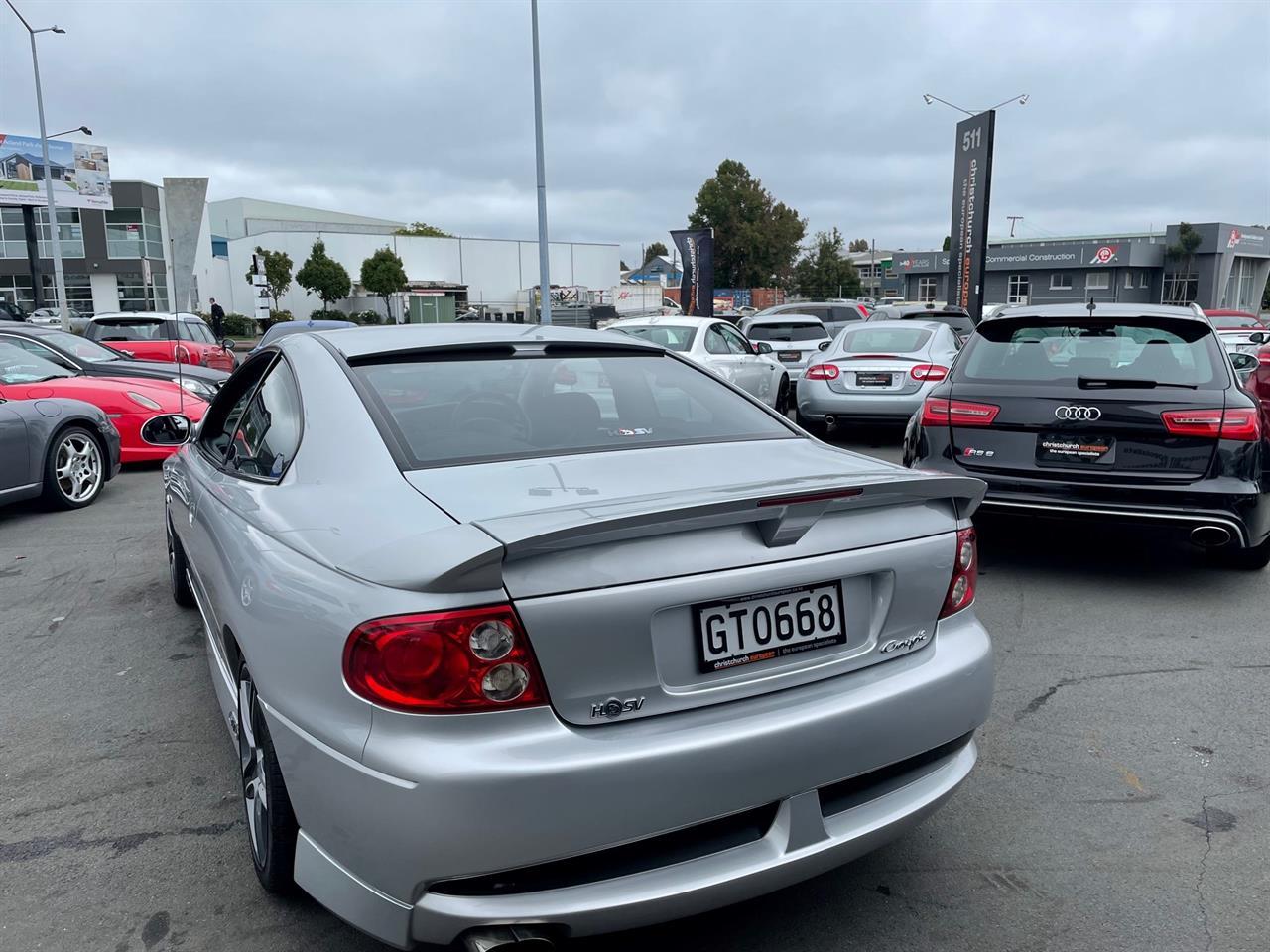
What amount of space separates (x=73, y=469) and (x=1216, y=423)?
27.1 feet

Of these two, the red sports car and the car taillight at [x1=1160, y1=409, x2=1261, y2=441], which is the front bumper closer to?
the car taillight at [x1=1160, y1=409, x2=1261, y2=441]

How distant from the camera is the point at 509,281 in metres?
82.8

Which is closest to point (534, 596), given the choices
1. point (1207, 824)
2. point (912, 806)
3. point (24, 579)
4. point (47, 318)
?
point (912, 806)

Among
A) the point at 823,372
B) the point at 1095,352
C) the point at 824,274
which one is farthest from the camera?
the point at 824,274

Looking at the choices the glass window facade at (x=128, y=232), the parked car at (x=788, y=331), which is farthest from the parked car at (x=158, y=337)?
the glass window facade at (x=128, y=232)

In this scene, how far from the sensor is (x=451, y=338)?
342 centimetres

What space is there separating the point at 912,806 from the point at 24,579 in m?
5.71

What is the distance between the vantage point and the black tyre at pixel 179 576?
499 centimetres

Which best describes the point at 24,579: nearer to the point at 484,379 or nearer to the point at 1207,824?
the point at 484,379

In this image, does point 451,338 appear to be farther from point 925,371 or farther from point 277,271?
point 277,271

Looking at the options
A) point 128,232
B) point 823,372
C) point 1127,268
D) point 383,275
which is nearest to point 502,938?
point 823,372

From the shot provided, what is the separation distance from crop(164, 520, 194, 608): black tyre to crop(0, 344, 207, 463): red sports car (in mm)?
4377

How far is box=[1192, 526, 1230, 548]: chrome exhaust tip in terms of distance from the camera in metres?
5.16

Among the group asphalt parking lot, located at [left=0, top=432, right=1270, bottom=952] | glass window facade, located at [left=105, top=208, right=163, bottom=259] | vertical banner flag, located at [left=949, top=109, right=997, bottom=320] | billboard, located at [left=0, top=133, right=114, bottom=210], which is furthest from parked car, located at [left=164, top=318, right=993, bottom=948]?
glass window facade, located at [left=105, top=208, right=163, bottom=259]
